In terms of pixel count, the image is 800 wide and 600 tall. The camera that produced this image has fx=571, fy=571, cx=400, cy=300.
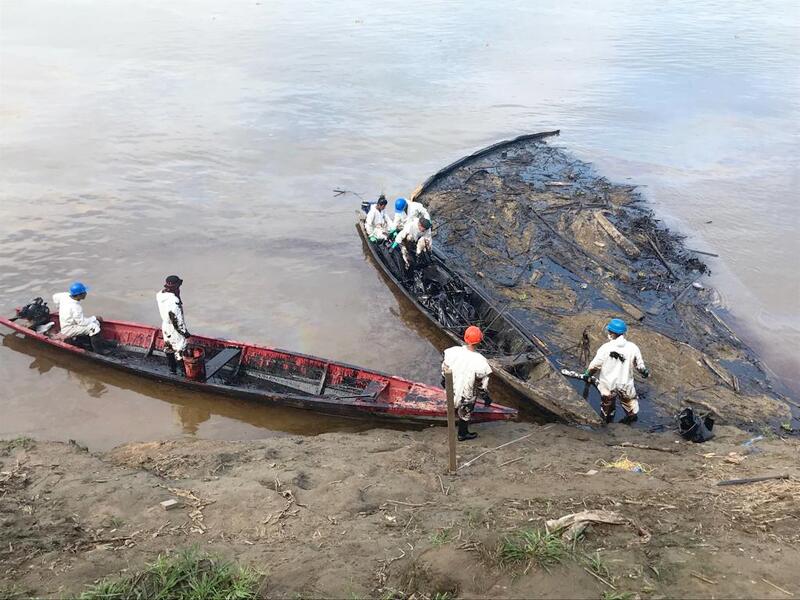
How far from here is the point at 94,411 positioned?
10047 millimetres

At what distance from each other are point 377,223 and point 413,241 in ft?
4.10

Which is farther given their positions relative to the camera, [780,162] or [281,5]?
[281,5]

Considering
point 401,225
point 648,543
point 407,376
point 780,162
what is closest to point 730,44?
point 780,162

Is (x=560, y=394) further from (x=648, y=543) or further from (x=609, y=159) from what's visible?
(x=609, y=159)

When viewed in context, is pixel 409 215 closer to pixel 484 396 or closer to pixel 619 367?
pixel 484 396

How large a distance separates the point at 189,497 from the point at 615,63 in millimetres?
39770

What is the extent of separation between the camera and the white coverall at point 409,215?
1295 cm

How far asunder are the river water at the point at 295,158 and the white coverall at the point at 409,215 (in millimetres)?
1754

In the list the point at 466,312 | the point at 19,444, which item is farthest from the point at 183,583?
the point at 466,312

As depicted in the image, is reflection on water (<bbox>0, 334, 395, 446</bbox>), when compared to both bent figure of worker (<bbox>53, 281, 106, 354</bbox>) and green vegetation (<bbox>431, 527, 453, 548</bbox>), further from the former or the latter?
green vegetation (<bbox>431, 527, 453, 548</bbox>)

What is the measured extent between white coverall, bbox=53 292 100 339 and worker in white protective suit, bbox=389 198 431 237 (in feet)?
22.1

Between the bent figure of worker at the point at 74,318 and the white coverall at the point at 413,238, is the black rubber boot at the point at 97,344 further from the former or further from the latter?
the white coverall at the point at 413,238

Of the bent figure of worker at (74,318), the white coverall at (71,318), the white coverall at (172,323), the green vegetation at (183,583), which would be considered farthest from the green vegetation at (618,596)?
the white coverall at (71,318)

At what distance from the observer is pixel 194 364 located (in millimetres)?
9758
